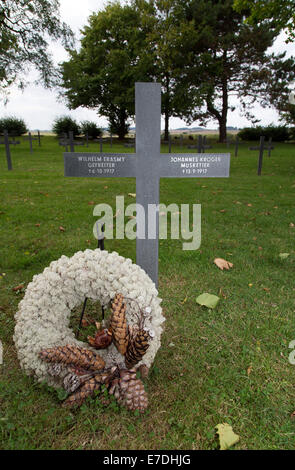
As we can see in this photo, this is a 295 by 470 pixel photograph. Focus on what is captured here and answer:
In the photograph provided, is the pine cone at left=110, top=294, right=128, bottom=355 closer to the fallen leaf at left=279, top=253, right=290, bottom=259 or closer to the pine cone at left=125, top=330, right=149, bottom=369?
the pine cone at left=125, top=330, right=149, bottom=369

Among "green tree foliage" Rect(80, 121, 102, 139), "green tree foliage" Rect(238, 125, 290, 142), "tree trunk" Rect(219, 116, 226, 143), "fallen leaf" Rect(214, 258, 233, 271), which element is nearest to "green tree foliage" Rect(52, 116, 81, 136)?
"green tree foliage" Rect(80, 121, 102, 139)

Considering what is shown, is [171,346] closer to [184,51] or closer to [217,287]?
[217,287]

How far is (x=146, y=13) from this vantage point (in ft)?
94.8

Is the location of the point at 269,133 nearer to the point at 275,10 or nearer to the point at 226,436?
the point at 275,10

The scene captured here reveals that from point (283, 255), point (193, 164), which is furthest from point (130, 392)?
point (283, 255)

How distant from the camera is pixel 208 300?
3.30 metres

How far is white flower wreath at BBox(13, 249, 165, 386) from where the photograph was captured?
2.23 meters

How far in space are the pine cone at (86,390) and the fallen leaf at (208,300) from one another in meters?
1.43

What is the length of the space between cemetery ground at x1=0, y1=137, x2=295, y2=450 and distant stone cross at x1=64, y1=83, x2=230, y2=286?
105 centimetres

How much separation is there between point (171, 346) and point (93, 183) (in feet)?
25.6

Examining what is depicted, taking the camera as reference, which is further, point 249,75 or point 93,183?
point 249,75

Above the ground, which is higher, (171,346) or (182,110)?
(182,110)
